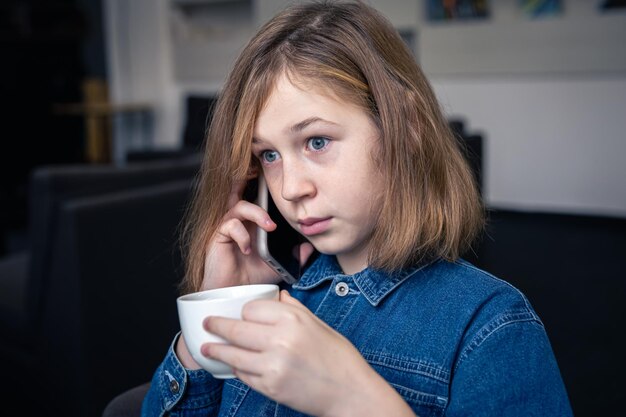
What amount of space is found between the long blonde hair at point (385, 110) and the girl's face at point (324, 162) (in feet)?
0.05

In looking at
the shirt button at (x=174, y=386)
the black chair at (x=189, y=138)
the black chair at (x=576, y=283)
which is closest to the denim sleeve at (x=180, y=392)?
the shirt button at (x=174, y=386)

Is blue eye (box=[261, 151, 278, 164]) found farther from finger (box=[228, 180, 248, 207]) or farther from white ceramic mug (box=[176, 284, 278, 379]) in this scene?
white ceramic mug (box=[176, 284, 278, 379])

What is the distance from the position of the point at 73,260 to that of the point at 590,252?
3070mm

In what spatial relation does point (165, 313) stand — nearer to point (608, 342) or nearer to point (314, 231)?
point (314, 231)

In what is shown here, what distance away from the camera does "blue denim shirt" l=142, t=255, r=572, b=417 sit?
0.66 metres

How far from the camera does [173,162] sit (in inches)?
94.1

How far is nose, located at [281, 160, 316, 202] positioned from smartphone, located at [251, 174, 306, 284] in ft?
0.58

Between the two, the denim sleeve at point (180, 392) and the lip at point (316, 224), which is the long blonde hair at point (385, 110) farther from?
the denim sleeve at point (180, 392)

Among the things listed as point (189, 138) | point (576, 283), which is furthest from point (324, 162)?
point (189, 138)

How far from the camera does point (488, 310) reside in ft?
2.35

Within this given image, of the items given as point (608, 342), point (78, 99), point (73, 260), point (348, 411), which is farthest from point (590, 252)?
point (78, 99)

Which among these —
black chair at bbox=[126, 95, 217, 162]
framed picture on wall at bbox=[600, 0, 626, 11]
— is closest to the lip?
black chair at bbox=[126, 95, 217, 162]

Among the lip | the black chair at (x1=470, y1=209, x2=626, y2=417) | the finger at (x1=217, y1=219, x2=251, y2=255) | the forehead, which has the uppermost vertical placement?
the forehead

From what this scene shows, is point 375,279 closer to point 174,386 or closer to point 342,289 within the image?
point 342,289
